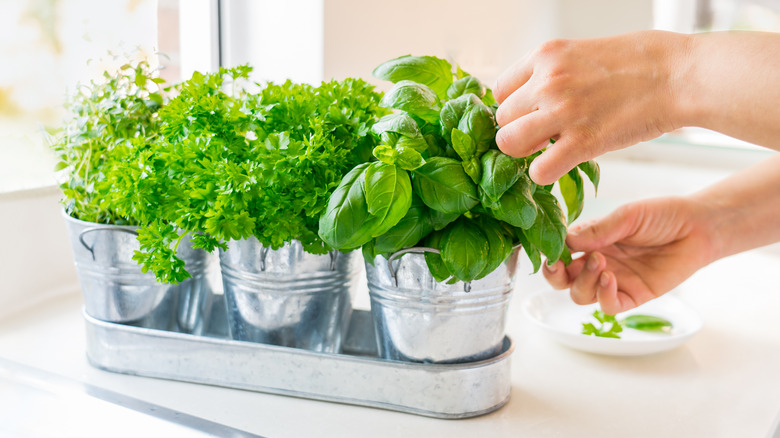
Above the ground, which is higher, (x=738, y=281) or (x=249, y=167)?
(x=249, y=167)

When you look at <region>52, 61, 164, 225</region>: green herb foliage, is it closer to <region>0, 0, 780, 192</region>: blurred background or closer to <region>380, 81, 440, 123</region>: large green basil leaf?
<region>0, 0, 780, 192</region>: blurred background

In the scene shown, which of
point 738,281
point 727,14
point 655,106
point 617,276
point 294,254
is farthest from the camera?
point 727,14

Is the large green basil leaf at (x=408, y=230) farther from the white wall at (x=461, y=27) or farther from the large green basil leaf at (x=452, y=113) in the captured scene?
the white wall at (x=461, y=27)

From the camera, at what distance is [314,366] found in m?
0.76

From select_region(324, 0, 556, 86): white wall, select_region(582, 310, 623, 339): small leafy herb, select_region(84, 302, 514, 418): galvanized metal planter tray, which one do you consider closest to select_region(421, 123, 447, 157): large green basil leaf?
select_region(84, 302, 514, 418): galvanized metal planter tray

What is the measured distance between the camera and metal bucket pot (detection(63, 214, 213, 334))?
792 mm

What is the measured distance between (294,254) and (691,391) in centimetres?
51

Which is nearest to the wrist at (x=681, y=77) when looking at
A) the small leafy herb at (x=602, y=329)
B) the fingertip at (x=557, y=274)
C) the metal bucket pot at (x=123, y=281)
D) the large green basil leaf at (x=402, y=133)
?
the large green basil leaf at (x=402, y=133)

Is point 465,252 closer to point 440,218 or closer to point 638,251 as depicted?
point 440,218

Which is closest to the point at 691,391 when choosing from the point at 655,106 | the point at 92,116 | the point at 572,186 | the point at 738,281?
the point at 572,186

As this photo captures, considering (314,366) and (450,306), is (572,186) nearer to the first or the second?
(450,306)

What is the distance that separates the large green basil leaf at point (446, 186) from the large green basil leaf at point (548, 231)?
8 cm

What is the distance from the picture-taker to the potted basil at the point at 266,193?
0.67 metres

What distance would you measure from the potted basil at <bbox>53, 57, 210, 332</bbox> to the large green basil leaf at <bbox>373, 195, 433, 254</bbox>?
0.27 metres
